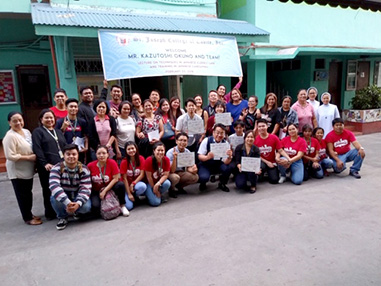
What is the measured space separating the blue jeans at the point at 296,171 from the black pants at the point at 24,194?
3.89m

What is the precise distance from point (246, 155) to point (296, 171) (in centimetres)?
103

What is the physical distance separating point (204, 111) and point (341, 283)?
338cm

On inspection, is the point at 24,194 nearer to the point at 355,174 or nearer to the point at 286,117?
the point at 286,117

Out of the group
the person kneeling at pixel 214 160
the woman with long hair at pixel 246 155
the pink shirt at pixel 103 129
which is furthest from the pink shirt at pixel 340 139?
the pink shirt at pixel 103 129

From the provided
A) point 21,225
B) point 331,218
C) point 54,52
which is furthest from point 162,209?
point 54,52

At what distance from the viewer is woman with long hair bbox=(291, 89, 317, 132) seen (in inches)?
213

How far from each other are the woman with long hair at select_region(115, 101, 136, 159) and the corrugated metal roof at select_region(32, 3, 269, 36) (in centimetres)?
216

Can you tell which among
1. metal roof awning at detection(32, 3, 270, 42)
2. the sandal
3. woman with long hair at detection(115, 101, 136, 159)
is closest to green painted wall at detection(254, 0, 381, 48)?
metal roof awning at detection(32, 3, 270, 42)

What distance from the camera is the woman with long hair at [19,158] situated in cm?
350

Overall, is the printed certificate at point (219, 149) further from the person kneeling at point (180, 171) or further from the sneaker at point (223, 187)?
the sneaker at point (223, 187)

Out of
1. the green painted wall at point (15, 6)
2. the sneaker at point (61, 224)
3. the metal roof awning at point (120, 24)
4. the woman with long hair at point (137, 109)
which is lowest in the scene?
the sneaker at point (61, 224)

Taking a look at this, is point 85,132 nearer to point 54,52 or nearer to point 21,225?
point 21,225

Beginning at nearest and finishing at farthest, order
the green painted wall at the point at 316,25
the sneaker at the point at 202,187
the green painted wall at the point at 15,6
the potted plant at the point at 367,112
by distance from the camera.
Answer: the sneaker at the point at 202,187
the green painted wall at the point at 15,6
the green painted wall at the point at 316,25
the potted plant at the point at 367,112

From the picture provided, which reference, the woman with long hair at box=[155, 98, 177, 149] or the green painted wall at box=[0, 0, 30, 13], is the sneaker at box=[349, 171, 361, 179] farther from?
the green painted wall at box=[0, 0, 30, 13]
